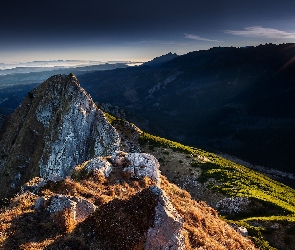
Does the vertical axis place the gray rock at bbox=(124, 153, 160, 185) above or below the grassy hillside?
above

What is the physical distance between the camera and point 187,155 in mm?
69250

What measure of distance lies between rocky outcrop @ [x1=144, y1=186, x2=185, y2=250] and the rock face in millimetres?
43385

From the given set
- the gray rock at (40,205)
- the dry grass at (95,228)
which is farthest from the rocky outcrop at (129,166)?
the gray rock at (40,205)

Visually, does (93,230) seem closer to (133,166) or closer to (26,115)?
(133,166)

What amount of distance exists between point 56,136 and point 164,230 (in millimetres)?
61964

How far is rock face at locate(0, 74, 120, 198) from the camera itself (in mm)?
66688

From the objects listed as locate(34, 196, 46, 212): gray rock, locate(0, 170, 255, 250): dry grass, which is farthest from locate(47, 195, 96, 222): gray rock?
locate(34, 196, 46, 212): gray rock

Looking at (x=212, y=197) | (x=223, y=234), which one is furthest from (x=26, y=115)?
(x=223, y=234)

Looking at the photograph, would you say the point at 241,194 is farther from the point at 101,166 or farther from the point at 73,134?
the point at 73,134

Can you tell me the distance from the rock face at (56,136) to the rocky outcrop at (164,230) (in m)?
43.4

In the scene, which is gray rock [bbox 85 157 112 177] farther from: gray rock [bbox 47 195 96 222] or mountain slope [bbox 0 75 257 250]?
gray rock [bbox 47 195 96 222]

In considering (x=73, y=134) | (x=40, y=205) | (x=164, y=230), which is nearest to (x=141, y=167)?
(x=40, y=205)

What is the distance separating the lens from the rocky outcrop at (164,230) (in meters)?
15.0

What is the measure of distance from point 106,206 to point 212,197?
3581 centimetres
